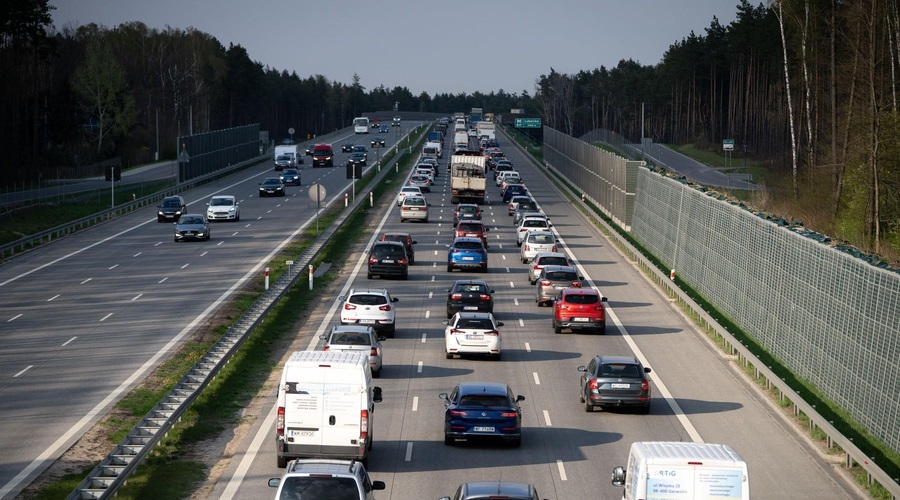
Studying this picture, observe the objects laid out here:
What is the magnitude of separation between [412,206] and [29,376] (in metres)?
43.6

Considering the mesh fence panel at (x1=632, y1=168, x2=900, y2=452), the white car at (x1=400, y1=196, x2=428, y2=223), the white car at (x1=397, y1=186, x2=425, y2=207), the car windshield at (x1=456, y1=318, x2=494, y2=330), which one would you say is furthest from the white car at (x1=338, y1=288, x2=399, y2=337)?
the white car at (x1=397, y1=186, x2=425, y2=207)

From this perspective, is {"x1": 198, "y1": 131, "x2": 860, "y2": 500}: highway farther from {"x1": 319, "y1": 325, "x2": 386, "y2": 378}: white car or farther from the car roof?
the car roof

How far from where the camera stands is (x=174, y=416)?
25.5 metres

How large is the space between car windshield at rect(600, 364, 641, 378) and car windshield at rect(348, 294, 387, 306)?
11.3 m

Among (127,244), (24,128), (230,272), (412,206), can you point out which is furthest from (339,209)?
(24,128)

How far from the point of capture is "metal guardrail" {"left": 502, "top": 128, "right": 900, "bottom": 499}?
21.9 meters

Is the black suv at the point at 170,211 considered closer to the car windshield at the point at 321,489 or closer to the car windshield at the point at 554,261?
the car windshield at the point at 554,261

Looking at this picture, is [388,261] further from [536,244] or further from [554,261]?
[536,244]

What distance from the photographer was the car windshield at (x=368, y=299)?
38213 millimetres

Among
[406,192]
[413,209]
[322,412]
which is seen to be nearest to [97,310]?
[322,412]

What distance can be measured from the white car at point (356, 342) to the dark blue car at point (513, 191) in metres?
57.5

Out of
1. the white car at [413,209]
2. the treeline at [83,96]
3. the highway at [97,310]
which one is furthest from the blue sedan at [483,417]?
the treeline at [83,96]

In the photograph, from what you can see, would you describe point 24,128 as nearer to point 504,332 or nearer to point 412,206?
point 412,206

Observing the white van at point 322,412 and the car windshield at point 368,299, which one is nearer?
the white van at point 322,412
